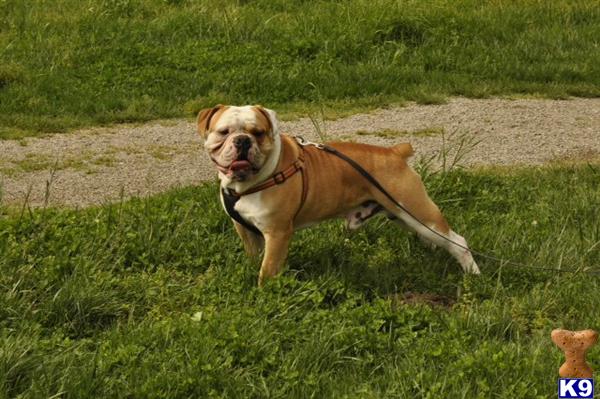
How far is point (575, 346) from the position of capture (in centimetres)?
350

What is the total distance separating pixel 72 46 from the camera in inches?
414

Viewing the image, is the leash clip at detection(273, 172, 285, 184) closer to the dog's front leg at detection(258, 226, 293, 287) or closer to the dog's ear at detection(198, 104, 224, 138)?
the dog's front leg at detection(258, 226, 293, 287)

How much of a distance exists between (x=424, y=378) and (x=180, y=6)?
27.9ft

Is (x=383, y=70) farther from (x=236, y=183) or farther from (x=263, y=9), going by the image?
(x=236, y=183)

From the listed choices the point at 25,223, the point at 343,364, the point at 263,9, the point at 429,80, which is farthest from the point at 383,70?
the point at 343,364

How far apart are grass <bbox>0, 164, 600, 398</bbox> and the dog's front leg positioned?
10cm

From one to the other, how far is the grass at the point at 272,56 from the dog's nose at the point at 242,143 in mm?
4422

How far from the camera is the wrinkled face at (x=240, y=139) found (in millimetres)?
5137

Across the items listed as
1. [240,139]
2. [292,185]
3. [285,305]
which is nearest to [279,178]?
[292,185]

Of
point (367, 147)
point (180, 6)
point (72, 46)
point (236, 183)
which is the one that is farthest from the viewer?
point (180, 6)

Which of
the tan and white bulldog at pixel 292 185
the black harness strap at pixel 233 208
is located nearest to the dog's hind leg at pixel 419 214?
the tan and white bulldog at pixel 292 185

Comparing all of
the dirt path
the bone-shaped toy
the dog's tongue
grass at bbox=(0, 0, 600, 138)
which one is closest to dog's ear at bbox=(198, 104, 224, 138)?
the dog's tongue

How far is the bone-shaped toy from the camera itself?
3451mm

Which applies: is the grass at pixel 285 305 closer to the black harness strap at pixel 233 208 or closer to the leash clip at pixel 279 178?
the black harness strap at pixel 233 208
